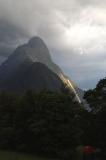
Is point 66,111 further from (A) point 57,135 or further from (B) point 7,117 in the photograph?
(B) point 7,117

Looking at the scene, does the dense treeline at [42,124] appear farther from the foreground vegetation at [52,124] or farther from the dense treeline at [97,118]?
the dense treeline at [97,118]

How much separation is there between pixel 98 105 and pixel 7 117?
1694cm

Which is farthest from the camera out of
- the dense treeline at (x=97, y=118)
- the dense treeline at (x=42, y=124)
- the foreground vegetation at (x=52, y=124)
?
the dense treeline at (x=97, y=118)

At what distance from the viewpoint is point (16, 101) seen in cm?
8069

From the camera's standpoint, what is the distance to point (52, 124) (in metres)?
66.9

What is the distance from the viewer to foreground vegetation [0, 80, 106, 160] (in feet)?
217

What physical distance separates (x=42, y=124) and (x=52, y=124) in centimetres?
160

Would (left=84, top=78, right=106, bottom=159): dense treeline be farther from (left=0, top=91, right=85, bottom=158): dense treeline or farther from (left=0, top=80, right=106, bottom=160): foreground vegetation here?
(left=0, top=91, right=85, bottom=158): dense treeline

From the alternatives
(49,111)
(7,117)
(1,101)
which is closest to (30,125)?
(49,111)

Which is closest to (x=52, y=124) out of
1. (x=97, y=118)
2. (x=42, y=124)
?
(x=42, y=124)

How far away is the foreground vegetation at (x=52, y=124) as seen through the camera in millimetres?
66125

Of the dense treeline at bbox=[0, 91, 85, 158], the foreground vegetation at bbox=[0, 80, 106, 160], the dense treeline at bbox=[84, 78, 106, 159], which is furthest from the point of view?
the dense treeline at bbox=[84, 78, 106, 159]

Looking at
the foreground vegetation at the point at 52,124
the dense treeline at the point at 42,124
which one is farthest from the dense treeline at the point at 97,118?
the dense treeline at the point at 42,124

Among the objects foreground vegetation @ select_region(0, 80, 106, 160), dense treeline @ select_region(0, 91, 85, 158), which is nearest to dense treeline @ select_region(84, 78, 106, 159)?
foreground vegetation @ select_region(0, 80, 106, 160)
